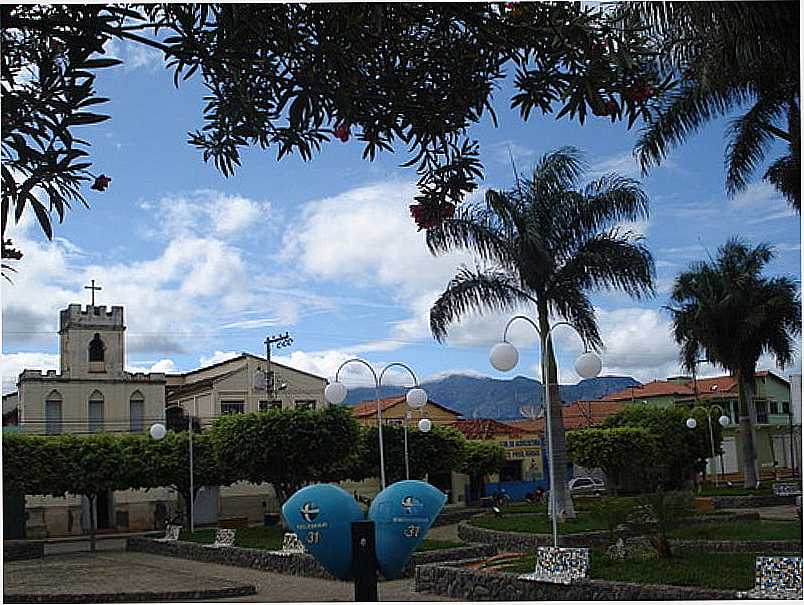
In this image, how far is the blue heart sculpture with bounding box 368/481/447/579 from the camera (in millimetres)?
10047

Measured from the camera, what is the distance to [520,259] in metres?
14.9

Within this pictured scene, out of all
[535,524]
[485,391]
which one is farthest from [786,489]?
[485,391]

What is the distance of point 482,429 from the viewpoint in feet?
95.9

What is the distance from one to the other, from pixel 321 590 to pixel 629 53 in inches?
351

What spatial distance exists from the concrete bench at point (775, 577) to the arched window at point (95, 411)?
22.3 m

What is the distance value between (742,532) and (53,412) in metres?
19.2

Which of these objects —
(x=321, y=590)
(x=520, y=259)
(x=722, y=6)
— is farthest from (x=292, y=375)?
(x=722, y=6)

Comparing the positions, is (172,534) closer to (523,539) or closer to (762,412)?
(523,539)

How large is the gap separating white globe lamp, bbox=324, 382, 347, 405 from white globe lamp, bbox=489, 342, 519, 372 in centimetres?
414

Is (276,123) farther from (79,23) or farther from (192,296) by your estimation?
(192,296)

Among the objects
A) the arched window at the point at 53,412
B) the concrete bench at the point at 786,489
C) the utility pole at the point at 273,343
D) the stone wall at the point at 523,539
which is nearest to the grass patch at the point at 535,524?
the stone wall at the point at 523,539

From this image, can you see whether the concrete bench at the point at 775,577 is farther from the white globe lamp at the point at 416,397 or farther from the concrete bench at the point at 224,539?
the concrete bench at the point at 224,539

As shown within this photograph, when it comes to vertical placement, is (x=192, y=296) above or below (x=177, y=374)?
above

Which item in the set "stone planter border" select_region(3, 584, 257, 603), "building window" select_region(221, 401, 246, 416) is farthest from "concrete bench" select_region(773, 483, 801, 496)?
"building window" select_region(221, 401, 246, 416)
